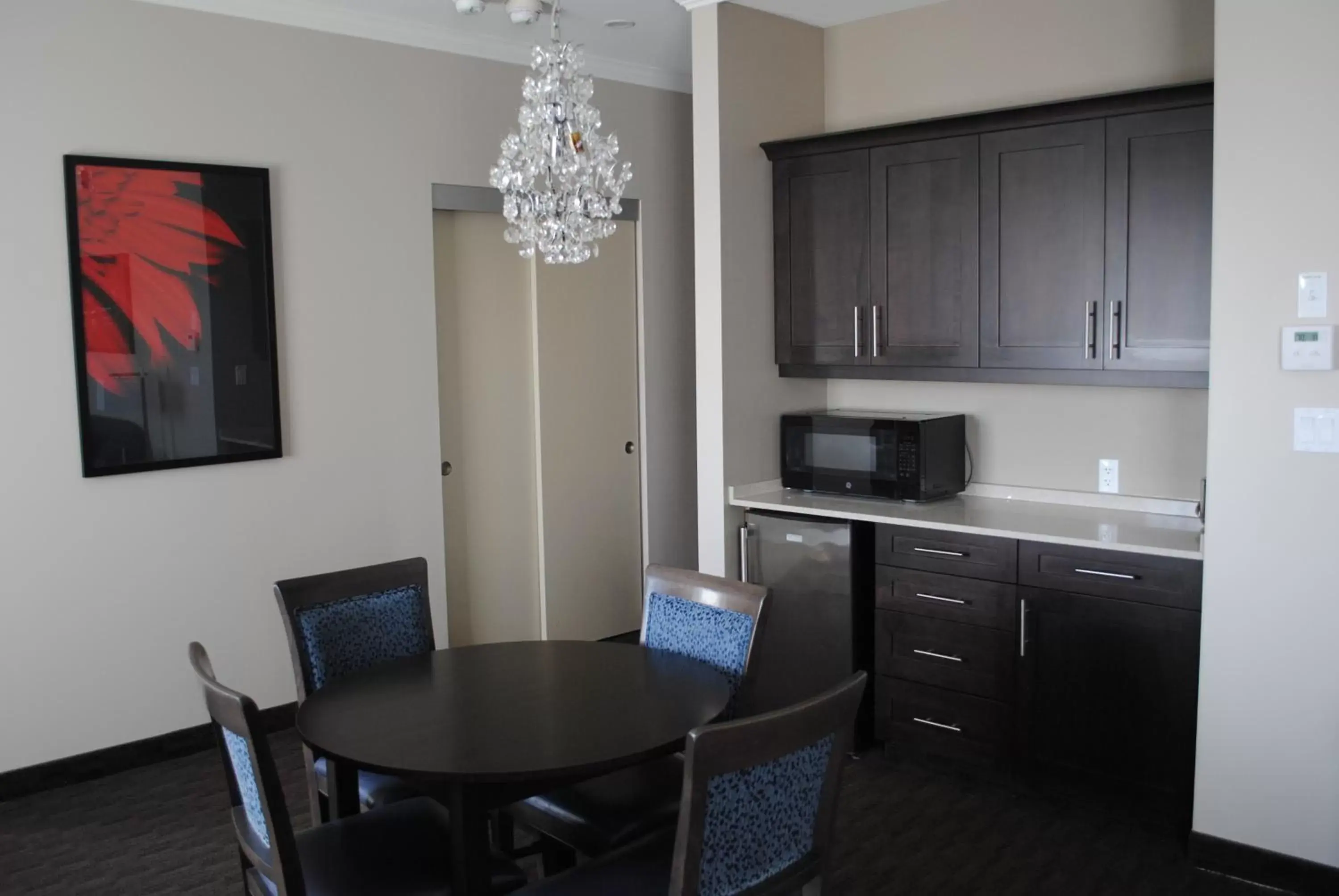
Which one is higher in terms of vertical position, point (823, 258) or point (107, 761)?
point (823, 258)

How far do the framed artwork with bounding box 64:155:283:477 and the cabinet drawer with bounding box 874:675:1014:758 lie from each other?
7.79 ft

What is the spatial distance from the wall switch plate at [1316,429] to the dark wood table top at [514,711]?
160 cm

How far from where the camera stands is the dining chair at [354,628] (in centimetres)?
283

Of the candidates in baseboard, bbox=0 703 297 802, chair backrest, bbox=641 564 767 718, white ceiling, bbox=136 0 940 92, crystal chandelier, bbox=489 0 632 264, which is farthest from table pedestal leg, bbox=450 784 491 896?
white ceiling, bbox=136 0 940 92

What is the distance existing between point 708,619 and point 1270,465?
59.7 inches

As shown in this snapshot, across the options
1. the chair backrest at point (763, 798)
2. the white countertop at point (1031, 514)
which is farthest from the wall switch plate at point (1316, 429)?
the chair backrest at point (763, 798)

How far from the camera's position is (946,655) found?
3.73 metres

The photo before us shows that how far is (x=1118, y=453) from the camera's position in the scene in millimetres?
3891

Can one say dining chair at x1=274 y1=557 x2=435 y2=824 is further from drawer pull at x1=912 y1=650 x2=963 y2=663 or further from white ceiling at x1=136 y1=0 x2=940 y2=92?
white ceiling at x1=136 y1=0 x2=940 y2=92

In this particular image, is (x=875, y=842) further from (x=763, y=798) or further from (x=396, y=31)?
(x=396, y=31)

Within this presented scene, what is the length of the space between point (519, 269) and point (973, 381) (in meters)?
2.02

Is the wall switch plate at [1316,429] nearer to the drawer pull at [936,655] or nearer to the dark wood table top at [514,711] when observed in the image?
the drawer pull at [936,655]

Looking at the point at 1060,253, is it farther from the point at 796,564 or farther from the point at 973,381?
the point at 796,564

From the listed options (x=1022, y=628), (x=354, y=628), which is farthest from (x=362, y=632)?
(x=1022, y=628)
